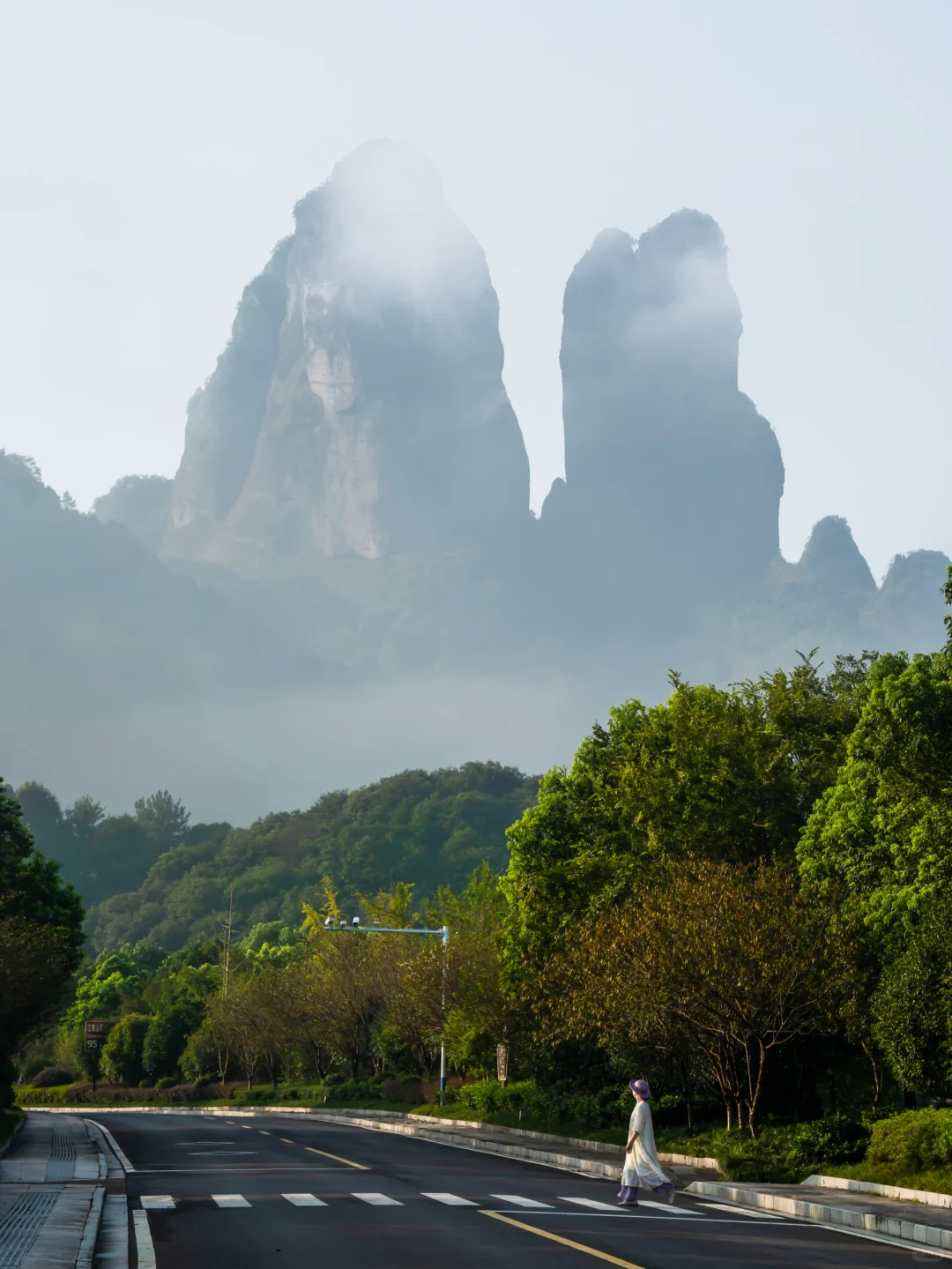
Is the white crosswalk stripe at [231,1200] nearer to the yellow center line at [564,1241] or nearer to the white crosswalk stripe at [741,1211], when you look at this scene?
the yellow center line at [564,1241]

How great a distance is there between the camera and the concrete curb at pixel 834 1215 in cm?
1619

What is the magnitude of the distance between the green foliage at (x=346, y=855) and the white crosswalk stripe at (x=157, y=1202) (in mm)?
132361

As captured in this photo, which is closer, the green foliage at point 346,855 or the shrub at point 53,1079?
the shrub at point 53,1079

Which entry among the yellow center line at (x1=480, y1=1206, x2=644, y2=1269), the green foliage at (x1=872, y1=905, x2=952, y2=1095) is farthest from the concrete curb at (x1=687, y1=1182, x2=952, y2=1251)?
the green foliage at (x1=872, y1=905, x2=952, y2=1095)

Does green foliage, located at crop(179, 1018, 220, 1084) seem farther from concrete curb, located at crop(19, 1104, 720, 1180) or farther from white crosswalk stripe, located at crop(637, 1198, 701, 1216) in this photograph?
white crosswalk stripe, located at crop(637, 1198, 701, 1216)

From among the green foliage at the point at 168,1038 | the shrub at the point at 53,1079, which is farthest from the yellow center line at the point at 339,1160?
the shrub at the point at 53,1079

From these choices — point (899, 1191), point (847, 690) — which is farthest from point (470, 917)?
point (899, 1191)

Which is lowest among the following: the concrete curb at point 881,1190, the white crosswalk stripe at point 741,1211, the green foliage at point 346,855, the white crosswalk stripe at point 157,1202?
the white crosswalk stripe at point 157,1202

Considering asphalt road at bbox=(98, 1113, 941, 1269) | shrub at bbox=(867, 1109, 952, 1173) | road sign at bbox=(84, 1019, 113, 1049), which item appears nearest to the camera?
asphalt road at bbox=(98, 1113, 941, 1269)

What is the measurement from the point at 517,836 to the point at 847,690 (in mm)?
11404

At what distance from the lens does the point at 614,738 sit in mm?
45094

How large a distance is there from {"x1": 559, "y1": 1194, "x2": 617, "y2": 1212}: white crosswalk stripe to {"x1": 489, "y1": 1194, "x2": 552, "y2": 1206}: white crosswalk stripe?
1.59 ft

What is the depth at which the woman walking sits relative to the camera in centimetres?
1794

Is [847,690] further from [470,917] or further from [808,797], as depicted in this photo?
[470,917]
